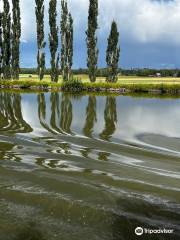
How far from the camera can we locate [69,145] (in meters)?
11.0

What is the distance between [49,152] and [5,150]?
1.09 metres

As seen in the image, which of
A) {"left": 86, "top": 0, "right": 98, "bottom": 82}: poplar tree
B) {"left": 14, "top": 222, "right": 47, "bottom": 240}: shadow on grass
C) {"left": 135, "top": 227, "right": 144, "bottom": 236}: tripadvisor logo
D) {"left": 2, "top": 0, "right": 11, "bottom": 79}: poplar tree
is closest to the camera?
{"left": 14, "top": 222, "right": 47, "bottom": 240}: shadow on grass

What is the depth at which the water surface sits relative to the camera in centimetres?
516

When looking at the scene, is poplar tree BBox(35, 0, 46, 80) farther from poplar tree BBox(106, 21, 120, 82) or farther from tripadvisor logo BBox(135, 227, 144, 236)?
tripadvisor logo BBox(135, 227, 144, 236)

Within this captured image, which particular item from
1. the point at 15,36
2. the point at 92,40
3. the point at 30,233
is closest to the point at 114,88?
the point at 92,40

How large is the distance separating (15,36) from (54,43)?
6452mm

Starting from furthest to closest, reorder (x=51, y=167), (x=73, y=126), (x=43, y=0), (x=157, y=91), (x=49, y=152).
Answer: (x=43, y=0), (x=157, y=91), (x=73, y=126), (x=49, y=152), (x=51, y=167)

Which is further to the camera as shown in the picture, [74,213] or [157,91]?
[157,91]

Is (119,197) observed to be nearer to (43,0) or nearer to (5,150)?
(5,150)

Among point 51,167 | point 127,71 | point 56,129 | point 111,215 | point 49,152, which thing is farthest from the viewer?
point 127,71

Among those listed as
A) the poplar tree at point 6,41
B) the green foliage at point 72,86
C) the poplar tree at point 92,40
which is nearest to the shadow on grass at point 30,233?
the green foliage at point 72,86

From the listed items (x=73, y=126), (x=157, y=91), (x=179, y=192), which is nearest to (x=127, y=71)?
(x=157, y=91)

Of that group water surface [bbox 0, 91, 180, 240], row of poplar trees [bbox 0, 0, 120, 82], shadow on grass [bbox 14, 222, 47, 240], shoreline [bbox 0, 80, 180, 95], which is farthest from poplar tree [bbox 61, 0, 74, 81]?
shadow on grass [bbox 14, 222, 47, 240]

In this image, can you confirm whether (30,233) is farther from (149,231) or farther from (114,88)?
(114,88)
